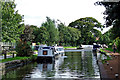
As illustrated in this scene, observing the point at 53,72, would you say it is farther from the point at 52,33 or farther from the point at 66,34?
the point at 66,34

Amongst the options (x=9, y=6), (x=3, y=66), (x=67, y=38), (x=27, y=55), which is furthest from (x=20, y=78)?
(x=67, y=38)

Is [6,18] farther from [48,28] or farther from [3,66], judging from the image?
[48,28]

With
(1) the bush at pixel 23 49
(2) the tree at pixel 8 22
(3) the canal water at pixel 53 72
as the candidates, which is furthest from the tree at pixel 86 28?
(3) the canal water at pixel 53 72

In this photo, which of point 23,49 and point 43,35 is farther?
point 43,35

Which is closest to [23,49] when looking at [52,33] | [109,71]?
[109,71]

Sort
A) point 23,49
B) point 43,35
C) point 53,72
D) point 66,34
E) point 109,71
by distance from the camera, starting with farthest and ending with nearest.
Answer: point 66,34 < point 43,35 < point 23,49 < point 53,72 < point 109,71

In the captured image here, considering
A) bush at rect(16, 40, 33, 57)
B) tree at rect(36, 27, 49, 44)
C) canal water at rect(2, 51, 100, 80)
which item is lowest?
canal water at rect(2, 51, 100, 80)

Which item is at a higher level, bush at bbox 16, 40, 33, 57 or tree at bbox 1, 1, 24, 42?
tree at bbox 1, 1, 24, 42

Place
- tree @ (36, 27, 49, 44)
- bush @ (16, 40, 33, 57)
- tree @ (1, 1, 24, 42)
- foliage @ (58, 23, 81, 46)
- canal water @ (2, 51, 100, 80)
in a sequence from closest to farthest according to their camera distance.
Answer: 1. canal water @ (2, 51, 100, 80)
2. bush @ (16, 40, 33, 57)
3. tree @ (1, 1, 24, 42)
4. tree @ (36, 27, 49, 44)
5. foliage @ (58, 23, 81, 46)

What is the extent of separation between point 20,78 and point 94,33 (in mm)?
101269

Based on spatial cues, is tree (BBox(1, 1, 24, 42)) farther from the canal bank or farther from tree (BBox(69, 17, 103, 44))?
tree (BBox(69, 17, 103, 44))

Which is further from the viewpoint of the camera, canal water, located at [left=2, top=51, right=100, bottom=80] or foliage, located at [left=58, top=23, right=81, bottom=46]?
foliage, located at [left=58, top=23, right=81, bottom=46]

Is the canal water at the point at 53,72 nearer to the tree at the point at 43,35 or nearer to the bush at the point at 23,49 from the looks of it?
the bush at the point at 23,49

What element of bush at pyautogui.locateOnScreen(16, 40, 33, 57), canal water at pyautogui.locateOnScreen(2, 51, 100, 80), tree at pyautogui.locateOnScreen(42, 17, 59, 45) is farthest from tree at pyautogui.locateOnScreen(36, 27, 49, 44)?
canal water at pyautogui.locateOnScreen(2, 51, 100, 80)
